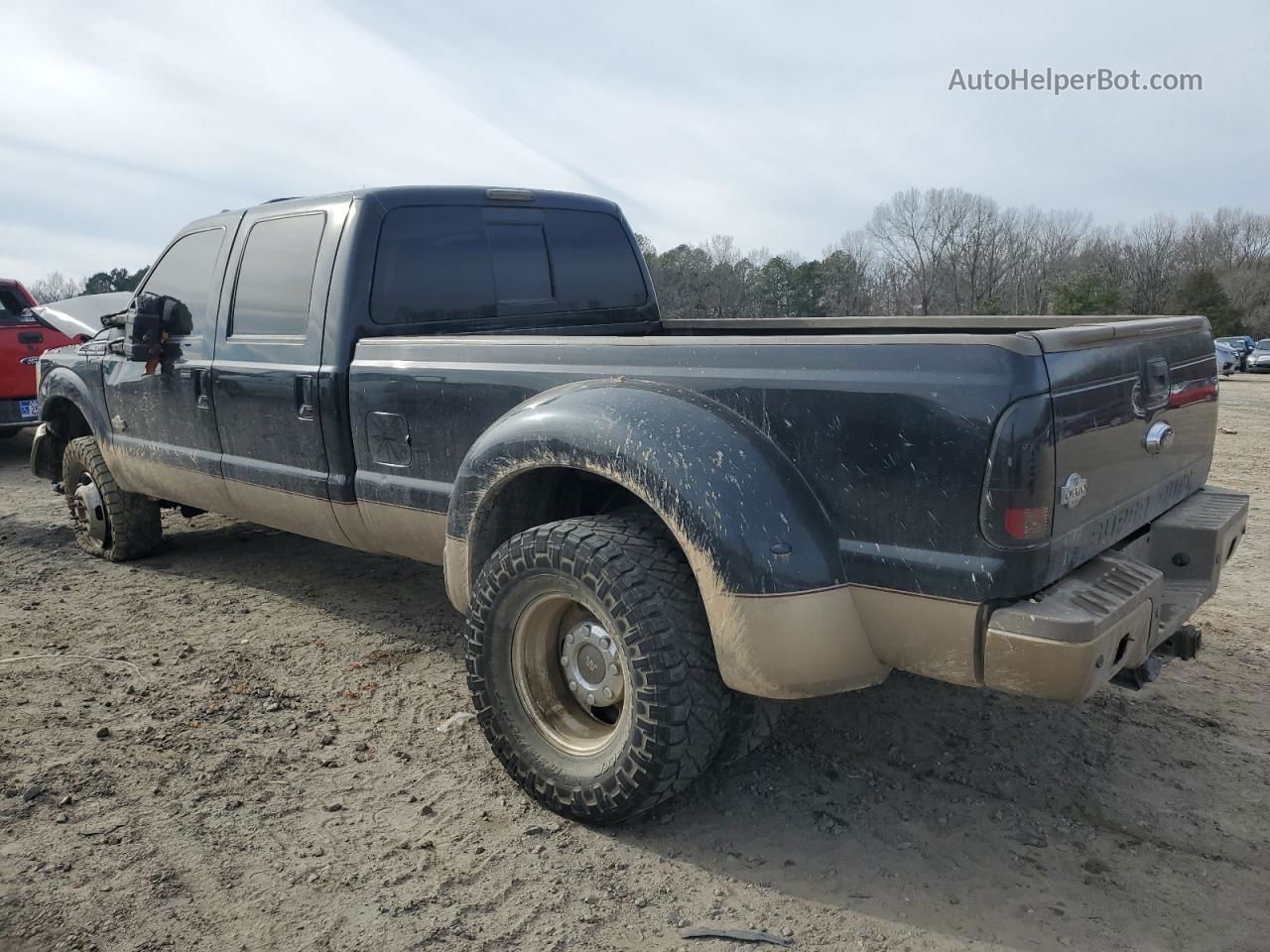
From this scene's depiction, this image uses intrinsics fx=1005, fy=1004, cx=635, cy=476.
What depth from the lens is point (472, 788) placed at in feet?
10.5

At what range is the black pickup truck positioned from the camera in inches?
94.0

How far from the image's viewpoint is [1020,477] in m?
2.30

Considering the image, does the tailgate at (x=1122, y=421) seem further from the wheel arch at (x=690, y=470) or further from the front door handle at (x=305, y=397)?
the front door handle at (x=305, y=397)

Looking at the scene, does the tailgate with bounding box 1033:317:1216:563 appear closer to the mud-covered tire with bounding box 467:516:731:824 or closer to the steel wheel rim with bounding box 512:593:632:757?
the mud-covered tire with bounding box 467:516:731:824

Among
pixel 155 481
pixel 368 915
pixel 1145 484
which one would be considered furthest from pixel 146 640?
pixel 1145 484

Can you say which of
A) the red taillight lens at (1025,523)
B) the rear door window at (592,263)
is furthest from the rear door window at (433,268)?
the red taillight lens at (1025,523)

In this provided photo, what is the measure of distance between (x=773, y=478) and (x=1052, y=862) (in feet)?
4.36

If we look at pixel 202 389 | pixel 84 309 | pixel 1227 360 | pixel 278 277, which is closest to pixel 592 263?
pixel 278 277

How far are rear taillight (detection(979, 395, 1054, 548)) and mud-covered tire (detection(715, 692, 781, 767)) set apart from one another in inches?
36.4

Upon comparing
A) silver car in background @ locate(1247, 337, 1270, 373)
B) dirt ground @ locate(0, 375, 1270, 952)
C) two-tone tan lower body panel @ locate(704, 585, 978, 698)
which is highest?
two-tone tan lower body panel @ locate(704, 585, 978, 698)

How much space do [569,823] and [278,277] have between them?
272cm

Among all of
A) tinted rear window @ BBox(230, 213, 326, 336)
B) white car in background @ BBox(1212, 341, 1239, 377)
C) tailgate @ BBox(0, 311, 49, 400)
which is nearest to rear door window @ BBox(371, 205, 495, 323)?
tinted rear window @ BBox(230, 213, 326, 336)

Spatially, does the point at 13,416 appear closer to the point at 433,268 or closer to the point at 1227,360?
the point at 433,268

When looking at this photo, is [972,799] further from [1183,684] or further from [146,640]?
[146,640]
